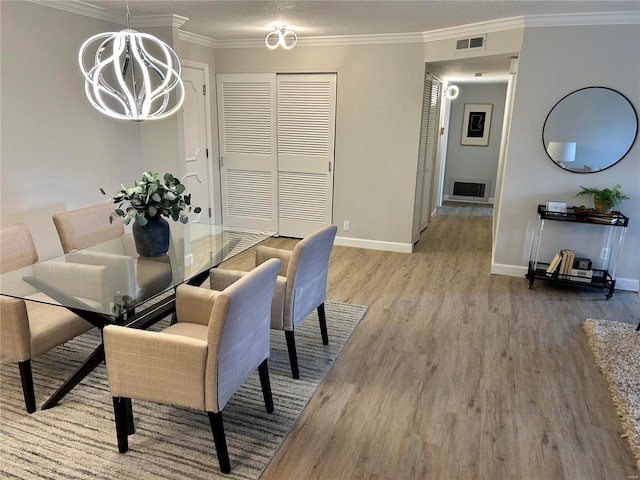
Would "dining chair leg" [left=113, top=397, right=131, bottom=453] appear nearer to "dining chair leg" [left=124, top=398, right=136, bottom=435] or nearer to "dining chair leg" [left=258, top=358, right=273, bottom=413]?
"dining chair leg" [left=124, top=398, right=136, bottom=435]

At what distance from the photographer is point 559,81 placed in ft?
12.8

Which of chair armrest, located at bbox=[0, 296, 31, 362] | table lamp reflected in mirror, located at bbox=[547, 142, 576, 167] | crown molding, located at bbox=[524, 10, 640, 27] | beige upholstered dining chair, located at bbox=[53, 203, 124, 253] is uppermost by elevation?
crown molding, located at bbox=[524, 10, 640, 27]

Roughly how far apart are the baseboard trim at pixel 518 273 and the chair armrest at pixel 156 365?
11.6 feet

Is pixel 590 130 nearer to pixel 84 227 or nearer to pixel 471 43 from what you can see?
pixel 471 43

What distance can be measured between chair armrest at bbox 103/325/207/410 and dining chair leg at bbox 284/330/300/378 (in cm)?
81

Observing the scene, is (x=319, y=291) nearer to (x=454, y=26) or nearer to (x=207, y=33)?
(x=454, y=26)

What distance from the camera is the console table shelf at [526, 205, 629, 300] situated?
379 cm

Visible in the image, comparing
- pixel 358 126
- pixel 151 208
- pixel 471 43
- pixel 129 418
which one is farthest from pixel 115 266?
pixel 471 43

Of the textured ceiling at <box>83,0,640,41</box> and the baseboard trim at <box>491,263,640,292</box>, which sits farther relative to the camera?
the baseboard trim at <box>491,263,640,292</box>

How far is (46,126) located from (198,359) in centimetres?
273

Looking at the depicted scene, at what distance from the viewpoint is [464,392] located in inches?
100

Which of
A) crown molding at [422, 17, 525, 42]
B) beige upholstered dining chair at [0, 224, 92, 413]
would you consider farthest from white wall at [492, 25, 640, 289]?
beige upholstered dining chair at [0, 224, 92, 413]

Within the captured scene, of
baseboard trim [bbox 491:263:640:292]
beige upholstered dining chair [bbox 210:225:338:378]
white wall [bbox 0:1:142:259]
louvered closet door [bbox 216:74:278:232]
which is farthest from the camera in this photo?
louvered closet door [bbox 216:74:278:232]

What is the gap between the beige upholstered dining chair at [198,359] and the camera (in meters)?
1.76
